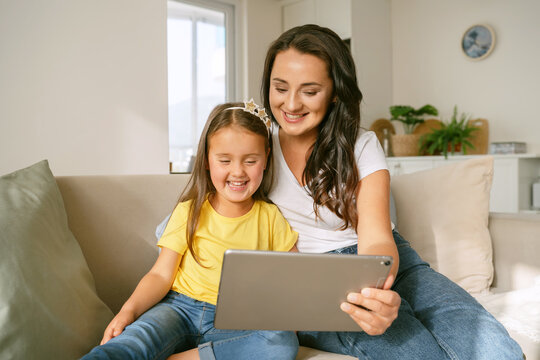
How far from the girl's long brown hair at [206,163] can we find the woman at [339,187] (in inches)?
1.6

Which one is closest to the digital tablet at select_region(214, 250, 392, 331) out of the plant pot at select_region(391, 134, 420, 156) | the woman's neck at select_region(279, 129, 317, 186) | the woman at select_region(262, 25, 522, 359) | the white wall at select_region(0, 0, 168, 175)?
the woman at select_region(262, 25, 522, 359)

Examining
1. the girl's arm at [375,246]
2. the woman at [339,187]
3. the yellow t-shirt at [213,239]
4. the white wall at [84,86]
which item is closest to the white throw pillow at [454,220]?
the woman at [339,187]

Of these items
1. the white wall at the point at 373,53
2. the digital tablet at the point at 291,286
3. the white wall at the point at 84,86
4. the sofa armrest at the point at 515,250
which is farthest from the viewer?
the white wall at the point at 373,53

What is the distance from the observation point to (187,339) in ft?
3.57

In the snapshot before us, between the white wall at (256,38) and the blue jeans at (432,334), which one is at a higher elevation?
the white wall at (256,38)

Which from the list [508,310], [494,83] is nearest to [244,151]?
[508,310]

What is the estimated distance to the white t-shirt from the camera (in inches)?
48.1

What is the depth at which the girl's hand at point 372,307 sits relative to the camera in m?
0.81

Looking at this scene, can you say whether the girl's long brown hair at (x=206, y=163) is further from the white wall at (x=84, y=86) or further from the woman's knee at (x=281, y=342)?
the white wall at (x=84, y=86)

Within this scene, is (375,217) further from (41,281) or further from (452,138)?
(452,138)

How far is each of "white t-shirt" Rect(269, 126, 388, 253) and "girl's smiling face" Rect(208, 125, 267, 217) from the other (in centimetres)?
14

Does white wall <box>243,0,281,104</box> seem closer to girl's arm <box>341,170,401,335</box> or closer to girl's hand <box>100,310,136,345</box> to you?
girl's arm <box>341,170,401,335</box>

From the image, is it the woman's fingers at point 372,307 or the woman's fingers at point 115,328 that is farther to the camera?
the woman's fingers at point 115,328

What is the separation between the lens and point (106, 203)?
1352mm
